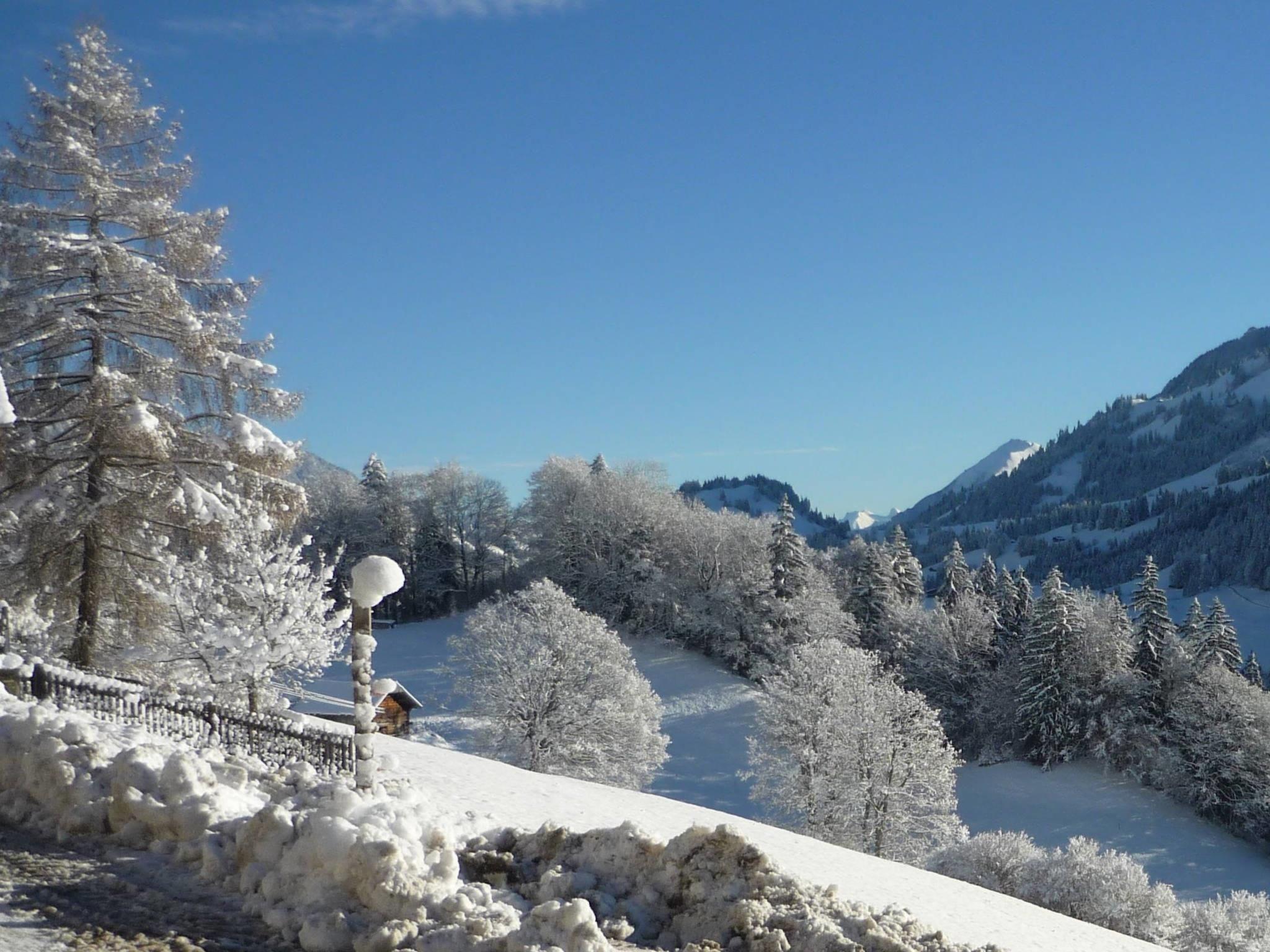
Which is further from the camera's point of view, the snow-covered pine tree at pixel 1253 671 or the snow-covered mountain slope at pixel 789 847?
the snow-covered pine tree at pixel 1253 671

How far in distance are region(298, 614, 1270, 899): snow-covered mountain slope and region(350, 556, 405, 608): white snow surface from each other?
26.0 m

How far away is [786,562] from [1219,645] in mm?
22867

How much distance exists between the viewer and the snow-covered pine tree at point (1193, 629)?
160 feet

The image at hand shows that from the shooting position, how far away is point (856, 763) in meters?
34.3

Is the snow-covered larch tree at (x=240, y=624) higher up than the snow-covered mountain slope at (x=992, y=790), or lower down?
higher up

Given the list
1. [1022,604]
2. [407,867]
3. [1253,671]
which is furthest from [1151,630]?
[407,867]

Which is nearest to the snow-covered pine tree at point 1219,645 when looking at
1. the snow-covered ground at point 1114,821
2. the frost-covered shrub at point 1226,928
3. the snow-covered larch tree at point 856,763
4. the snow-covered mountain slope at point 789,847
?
the snow-covered ground at point 1114,821

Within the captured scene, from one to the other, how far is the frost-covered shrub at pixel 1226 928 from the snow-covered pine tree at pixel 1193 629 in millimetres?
21402

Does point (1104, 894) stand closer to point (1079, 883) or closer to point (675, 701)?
point (1079, 883)

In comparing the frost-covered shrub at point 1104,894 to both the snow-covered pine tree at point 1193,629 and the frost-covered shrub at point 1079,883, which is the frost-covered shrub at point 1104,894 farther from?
the snow-covered pine tree at point 1193,629

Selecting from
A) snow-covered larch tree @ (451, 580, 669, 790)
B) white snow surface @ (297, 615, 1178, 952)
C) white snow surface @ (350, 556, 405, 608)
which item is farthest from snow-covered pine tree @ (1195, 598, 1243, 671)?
white snow surface @ (350, 556, 405, 608)

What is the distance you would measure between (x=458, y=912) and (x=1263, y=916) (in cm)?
3194

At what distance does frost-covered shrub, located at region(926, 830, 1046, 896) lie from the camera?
2923 cm

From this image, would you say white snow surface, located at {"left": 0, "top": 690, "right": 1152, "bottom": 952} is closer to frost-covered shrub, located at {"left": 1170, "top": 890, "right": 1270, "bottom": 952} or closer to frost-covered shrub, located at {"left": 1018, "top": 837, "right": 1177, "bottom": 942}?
frost-covered shrub, located at {"left": 1018, "top": 837, "right": 1177, "bottom": 942}
